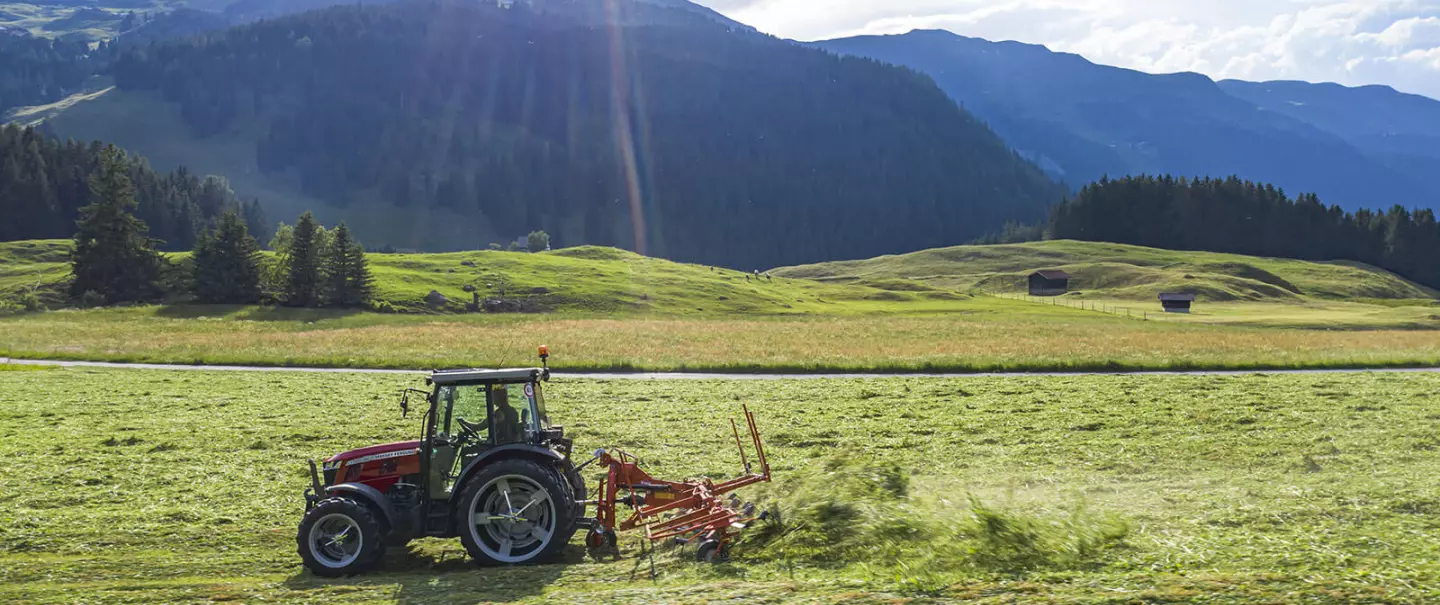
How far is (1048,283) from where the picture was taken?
5605 inches

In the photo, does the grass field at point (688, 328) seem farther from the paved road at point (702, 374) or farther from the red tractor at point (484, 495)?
the red tractor at point (484, 495)

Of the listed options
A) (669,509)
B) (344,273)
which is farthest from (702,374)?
(344,273)

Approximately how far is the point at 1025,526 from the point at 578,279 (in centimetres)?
9962

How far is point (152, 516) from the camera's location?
14.6 meters

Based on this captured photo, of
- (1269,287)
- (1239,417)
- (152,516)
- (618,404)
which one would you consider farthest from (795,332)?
(1269,287)

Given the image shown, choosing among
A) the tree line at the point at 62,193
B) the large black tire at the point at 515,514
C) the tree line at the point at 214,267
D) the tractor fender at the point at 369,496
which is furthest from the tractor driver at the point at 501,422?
the tree line at the point at 62,193

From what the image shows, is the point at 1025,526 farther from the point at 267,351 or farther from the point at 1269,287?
the point at 1269,287

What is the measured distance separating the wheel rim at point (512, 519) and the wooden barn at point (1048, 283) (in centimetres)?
13835

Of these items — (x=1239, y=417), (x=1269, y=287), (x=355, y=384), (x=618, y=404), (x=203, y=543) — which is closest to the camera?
(x=203, y=543)

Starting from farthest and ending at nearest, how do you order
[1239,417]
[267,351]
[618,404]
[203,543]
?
[267,351] < [618,404] < [1239,417] < [203,543]

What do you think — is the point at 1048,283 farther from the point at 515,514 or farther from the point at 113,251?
the point at 515,514

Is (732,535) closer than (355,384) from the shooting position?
Yes

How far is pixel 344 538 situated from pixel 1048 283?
14176cm

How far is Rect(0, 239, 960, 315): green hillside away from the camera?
93438 mm
